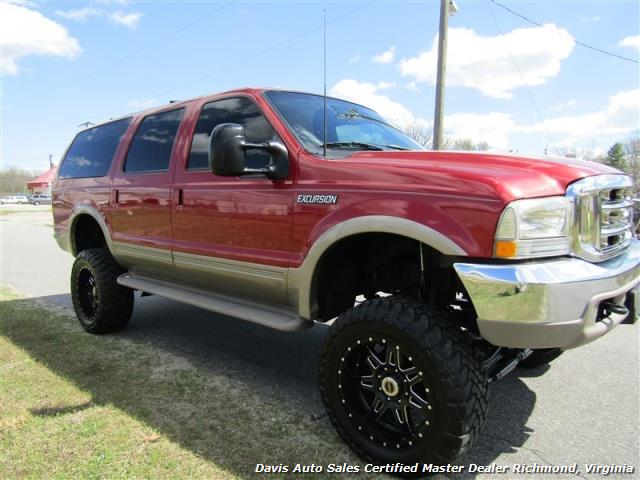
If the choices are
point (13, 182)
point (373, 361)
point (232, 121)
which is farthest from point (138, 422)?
point (13, 182)

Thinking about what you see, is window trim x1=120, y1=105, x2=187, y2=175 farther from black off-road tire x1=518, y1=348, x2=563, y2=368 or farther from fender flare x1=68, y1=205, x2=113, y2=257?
black off-road tire x1=518, y1=348, x2=563, y2=368

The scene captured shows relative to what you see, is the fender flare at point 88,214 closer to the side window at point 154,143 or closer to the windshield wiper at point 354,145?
A: the side window at point 154,143

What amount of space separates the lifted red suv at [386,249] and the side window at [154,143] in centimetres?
3

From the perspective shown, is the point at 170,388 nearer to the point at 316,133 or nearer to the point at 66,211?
the point at 316,133

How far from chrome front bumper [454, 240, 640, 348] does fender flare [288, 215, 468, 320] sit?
158 millimetres

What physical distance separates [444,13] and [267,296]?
31.7 ft

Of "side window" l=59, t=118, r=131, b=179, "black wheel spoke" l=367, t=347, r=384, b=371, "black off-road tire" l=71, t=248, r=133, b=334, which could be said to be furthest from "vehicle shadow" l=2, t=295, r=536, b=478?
"side window" l=59, t=118, r=131, b=179

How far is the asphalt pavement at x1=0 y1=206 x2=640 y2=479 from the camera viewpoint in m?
2.74

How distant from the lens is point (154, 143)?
14.0 ft

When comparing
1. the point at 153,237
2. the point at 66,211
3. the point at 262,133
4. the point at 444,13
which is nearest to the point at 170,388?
the point at 153,237

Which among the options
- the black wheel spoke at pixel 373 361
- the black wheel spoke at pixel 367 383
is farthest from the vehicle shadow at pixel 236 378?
the black wheel spoke at pixel 373 361

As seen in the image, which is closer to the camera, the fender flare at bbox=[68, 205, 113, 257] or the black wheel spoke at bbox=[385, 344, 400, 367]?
the black wheel spoke at bbox=[385, 344, 400, 367]

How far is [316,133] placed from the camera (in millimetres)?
3271

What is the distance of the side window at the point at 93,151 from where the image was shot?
4.86m
